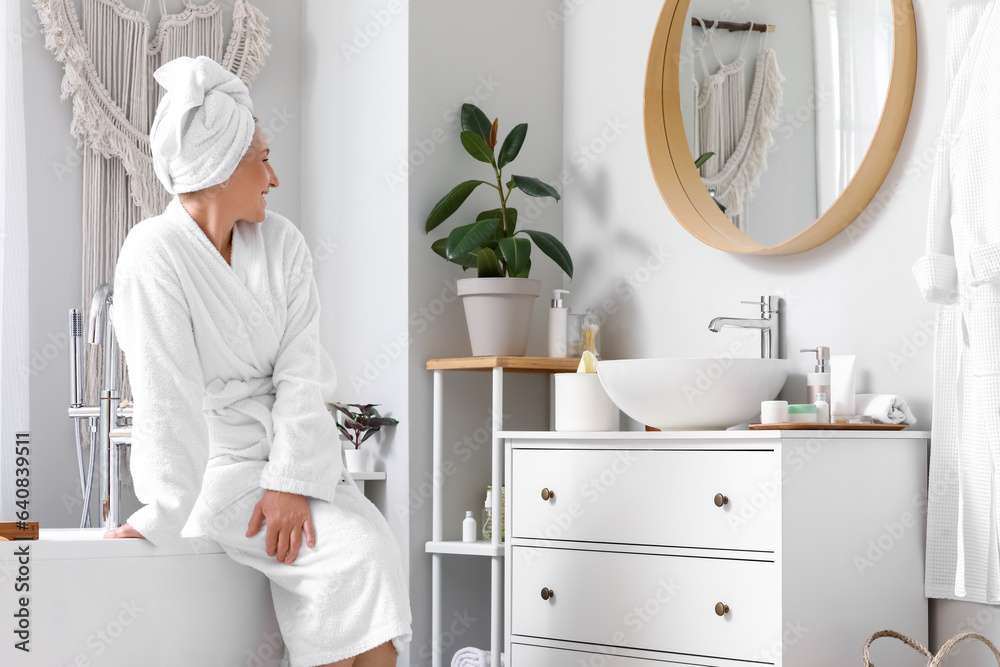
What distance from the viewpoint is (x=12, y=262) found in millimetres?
2641

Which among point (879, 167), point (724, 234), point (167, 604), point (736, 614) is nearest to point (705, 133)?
point (724, 234)

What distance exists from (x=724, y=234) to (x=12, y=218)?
5.84 feet

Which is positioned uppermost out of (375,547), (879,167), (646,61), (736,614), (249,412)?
(646,61)

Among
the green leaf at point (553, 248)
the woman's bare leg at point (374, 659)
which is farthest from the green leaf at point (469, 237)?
the woman's bare leg at point (374, 659)

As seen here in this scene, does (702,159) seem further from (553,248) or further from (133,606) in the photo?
(133,606)

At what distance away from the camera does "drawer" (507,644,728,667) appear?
2030 mm

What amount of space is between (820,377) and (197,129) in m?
1.24

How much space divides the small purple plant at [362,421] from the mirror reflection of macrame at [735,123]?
3.27ft

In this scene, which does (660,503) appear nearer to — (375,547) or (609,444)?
(609,444)

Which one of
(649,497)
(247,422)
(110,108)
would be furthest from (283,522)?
(110,108)

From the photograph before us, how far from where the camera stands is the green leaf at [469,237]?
253 centimetres

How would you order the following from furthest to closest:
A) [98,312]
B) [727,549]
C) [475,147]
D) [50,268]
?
[50,268], [475,147], [98,312], [727,549]

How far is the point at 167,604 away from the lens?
1638 millimetres

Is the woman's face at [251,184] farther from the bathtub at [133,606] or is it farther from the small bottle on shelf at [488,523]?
the small bottle on shelf at [488,523]
